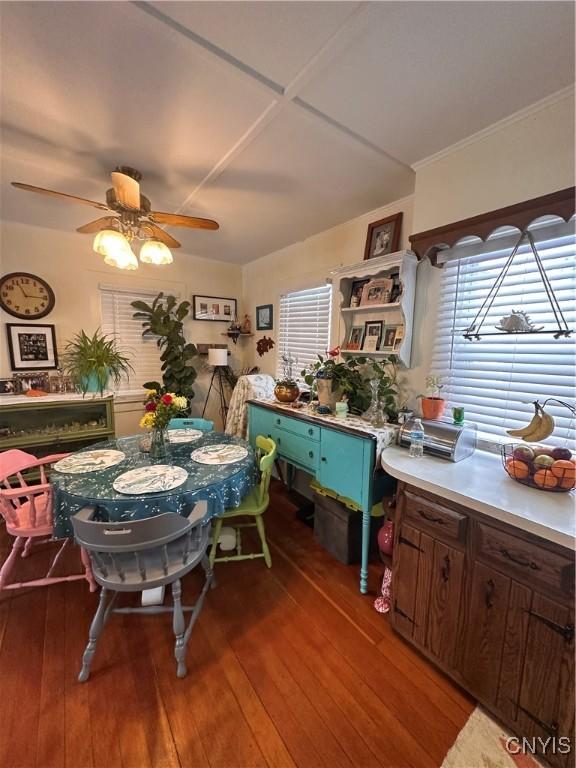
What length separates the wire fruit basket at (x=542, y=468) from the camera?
1.24 m

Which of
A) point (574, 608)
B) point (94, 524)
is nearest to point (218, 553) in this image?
point (94, 524)

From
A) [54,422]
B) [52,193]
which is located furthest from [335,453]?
[54,422]

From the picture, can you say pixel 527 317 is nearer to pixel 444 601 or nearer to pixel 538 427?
pixel 538 427

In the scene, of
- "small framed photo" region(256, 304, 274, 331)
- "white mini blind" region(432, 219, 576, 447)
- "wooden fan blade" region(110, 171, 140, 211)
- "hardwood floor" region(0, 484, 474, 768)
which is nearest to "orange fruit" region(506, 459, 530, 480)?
"white mini blind" region(432, 219, 576, 447)

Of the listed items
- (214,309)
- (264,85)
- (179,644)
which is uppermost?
(264,85)

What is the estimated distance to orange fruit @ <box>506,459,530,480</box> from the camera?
4.33ft

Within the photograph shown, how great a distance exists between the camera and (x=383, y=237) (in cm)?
223

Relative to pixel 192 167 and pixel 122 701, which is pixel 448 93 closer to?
pixel 192 167

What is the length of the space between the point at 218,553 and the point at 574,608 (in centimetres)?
202

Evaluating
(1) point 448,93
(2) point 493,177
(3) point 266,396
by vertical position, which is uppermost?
(1) point 448,93

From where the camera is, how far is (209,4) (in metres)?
0.95

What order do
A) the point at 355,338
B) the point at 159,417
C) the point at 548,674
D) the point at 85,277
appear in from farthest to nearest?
1. the point at 85,277
2. the point at 355,338
3. the point at 159,417
4. the point at 548,674

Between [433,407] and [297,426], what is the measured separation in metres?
0.96

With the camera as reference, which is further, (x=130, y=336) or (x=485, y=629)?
(x=130, y=336)
